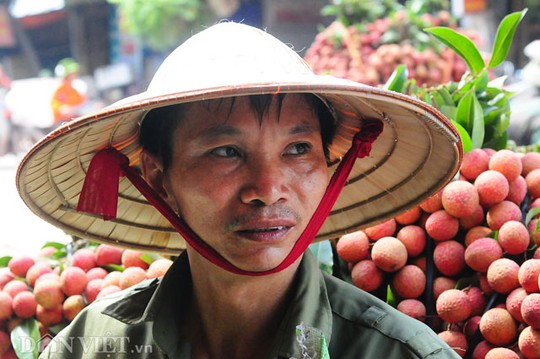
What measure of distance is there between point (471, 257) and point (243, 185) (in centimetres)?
69

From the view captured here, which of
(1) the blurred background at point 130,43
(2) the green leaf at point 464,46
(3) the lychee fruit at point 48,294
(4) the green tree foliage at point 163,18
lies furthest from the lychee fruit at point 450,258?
(4) the green tree foliage at point 163,18

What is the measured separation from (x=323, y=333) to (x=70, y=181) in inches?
27.0

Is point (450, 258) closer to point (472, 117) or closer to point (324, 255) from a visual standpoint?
point (324, 255)

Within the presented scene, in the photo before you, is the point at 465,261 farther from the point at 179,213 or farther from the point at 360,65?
the point at 360,65

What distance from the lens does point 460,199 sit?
1.69 m

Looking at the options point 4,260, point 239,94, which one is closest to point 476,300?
point 239,94

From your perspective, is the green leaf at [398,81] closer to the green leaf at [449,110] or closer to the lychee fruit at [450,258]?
the green leaf at [449,110]

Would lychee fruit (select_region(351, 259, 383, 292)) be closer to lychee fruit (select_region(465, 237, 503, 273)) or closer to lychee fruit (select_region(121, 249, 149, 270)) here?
lychee fruit (select_region(465, 237, 503, 273))

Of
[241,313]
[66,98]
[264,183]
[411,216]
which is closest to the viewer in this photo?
[264,183]

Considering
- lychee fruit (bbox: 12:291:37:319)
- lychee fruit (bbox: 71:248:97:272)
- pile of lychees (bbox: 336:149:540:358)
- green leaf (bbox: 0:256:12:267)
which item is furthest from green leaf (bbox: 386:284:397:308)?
green leaf (bbox: 0:256:12:267)

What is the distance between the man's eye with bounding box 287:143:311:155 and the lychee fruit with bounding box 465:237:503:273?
0.58m

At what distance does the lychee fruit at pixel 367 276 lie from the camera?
5.65ft

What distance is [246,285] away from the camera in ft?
4.37

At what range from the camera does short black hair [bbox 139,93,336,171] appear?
4.06 feet
